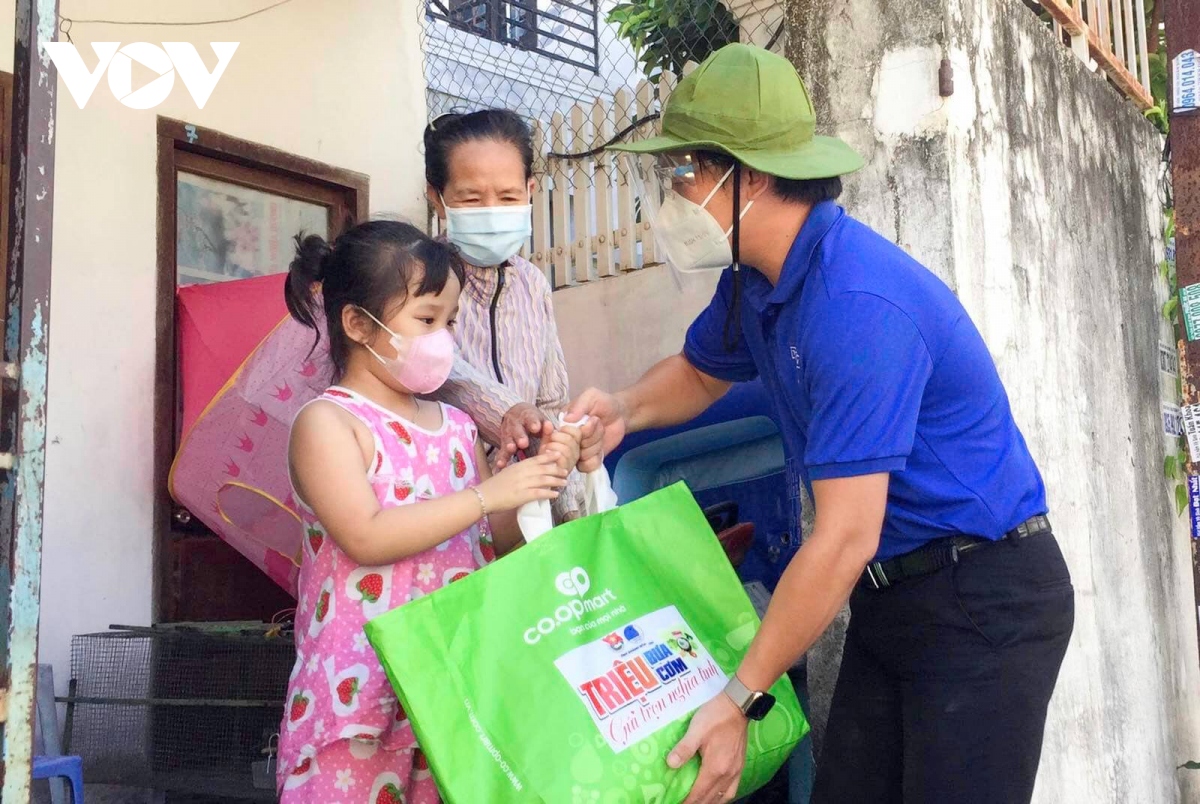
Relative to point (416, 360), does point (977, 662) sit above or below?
below

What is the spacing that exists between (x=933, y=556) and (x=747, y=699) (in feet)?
1.33

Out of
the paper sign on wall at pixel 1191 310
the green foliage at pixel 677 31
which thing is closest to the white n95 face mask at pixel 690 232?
the paper sign on wall at pixel 1191 310

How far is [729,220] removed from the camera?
6.43ft

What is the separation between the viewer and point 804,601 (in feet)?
5.55

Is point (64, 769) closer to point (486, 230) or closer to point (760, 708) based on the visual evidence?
point (486, 230)

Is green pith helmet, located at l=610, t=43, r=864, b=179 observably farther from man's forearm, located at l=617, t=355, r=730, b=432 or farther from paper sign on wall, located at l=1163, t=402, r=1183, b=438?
paper sign on wall, located at l=1163, t=402, r=1183, b=438

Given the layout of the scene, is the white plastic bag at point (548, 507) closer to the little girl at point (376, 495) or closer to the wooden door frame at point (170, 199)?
the little girl at point (376, 495)

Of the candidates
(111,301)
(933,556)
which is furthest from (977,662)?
(111,301)

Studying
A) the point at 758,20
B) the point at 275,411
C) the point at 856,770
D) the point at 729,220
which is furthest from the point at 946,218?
the point at 758,20

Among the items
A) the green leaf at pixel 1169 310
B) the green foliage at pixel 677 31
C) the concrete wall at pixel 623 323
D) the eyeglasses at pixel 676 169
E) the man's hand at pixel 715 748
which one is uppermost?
the green foliage at pixel 677 31

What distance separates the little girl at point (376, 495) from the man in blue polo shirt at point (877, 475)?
0.51 meters

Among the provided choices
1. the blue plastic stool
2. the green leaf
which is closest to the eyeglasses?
the blue plastic stool

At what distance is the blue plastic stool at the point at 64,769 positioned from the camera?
2.97 m

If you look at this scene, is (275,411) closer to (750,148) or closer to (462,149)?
(462,149)
